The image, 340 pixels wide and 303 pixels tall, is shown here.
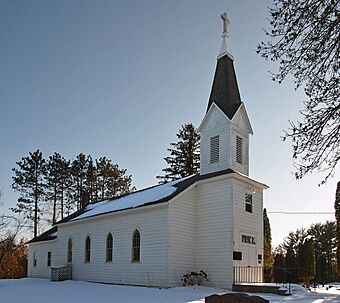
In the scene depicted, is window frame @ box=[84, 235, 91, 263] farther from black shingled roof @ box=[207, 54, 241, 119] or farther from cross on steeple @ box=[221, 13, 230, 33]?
cross on steeple @ box=[221, 13, 230, 33]

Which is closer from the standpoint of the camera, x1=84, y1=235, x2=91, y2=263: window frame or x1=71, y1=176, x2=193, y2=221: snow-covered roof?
x1=71, y1=176, x2=193, y2=221: snow-covered roof

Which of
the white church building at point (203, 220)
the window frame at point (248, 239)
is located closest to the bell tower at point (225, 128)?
the white church building at point (203, 220)

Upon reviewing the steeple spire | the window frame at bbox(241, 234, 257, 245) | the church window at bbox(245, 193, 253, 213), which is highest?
the steeple spire

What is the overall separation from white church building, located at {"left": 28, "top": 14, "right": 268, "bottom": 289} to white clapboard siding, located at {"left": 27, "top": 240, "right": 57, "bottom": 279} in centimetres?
743

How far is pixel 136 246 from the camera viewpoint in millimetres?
24078

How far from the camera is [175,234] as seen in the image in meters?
22.0

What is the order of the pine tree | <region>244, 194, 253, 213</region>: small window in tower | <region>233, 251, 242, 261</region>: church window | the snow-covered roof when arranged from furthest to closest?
1. the pine tree
2. the snow-covered roof
3. <region>244, 194, 253, 213</region>: small window in tower
4. <region>233, 251, 242, 261</region>: church window

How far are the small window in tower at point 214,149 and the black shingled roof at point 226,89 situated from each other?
1.54 m

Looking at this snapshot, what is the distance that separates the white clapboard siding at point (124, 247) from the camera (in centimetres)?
2211

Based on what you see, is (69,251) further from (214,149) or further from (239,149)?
(239,149)

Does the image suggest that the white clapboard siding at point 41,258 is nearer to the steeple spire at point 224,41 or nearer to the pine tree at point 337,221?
the steeple spire at point 224,41

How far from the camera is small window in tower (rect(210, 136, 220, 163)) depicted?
2430 cm

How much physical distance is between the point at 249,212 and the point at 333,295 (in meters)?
6.61

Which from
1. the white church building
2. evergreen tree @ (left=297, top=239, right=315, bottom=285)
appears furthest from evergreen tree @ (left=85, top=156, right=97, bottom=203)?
evergreen tree @ (left=297, top=239, right=315, bottom=285)
